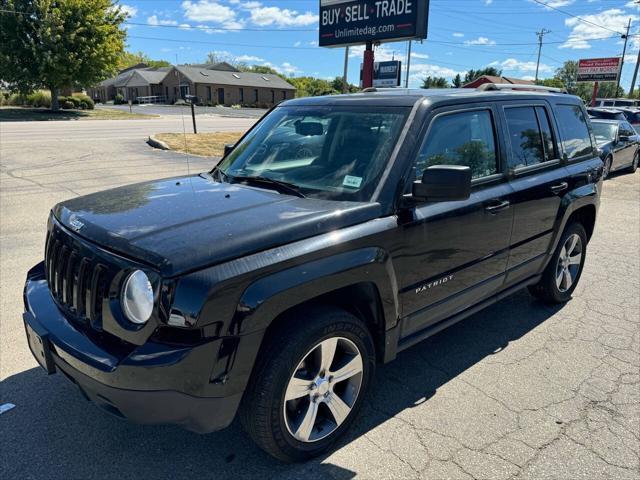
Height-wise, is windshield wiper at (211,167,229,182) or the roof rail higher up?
the roof rail

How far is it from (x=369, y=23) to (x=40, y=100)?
3488 centimetres

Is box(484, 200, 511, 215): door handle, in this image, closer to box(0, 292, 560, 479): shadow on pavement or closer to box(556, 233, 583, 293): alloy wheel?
box(0, 292, 560, 479): shadow on pavement


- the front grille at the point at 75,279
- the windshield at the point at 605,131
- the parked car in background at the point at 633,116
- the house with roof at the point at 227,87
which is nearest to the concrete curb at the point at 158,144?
the windshield at the point at 605,131

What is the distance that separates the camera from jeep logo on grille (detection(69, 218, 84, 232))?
2.59 metres

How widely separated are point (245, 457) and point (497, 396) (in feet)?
5.56

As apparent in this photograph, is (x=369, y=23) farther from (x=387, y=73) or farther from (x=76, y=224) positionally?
(x=76, y=224)

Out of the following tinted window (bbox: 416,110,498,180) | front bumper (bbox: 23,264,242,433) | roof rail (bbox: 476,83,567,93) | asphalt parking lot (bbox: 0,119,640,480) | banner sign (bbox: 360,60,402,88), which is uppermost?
banner sign (bbox: 360,60,402,88)

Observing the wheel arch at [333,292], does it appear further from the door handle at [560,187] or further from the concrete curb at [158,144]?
the concrete curb at [158,144]

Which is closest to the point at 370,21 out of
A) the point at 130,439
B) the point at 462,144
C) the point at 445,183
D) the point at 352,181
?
the point at 462,144

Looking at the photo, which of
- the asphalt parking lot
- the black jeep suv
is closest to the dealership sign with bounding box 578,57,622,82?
the asphalt parking lot

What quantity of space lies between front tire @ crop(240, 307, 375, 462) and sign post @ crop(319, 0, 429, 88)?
60.6 feet

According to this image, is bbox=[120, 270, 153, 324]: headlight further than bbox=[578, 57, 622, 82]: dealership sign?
No

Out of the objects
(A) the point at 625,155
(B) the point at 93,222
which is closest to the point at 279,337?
(B) the point at 93,222

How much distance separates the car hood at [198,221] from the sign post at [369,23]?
17.9 m
